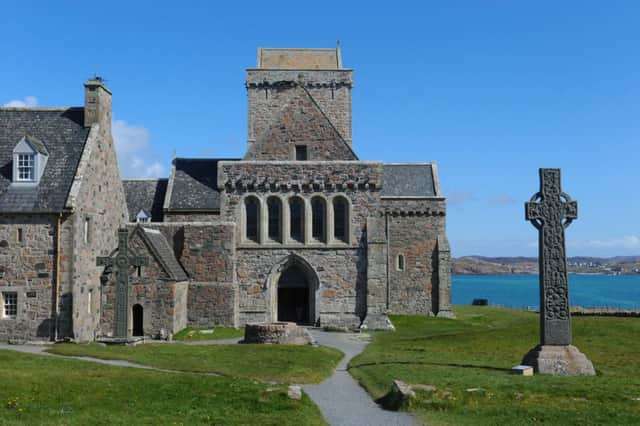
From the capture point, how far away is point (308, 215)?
136 feet

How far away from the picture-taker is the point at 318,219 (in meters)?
41.8

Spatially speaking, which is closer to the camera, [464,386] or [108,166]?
[464,386]

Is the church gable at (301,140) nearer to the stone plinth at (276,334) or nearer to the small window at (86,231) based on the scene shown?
the small window at (86,231)

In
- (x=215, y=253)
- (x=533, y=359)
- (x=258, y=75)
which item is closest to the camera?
(x=533, y=359)

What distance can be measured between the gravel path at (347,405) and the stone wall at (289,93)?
114ft

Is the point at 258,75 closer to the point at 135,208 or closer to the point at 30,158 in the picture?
the point at 135,208

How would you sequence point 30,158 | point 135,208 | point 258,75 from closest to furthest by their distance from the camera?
point 30,158 → point 135,208 → point 258,75

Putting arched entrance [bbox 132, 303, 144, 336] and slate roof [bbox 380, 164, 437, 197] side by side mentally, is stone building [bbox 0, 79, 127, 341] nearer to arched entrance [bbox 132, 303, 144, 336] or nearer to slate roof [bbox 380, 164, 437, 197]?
arched entrance [bbox 132, 303, 144, 336]

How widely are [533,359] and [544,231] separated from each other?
385cm

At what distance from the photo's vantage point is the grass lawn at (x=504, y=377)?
49.9ft

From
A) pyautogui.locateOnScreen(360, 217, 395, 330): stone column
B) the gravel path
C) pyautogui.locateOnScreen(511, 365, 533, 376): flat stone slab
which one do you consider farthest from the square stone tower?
pyautogui.locateOnScreen(511, 365, 533, 376): flat stone slab

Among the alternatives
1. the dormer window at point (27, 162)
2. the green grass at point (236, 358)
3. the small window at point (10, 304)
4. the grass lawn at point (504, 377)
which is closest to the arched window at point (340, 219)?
the grass lawn at point (504, 377)

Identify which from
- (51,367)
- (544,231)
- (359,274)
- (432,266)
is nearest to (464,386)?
(544,231)

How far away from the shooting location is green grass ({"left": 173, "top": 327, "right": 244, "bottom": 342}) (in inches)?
1369
